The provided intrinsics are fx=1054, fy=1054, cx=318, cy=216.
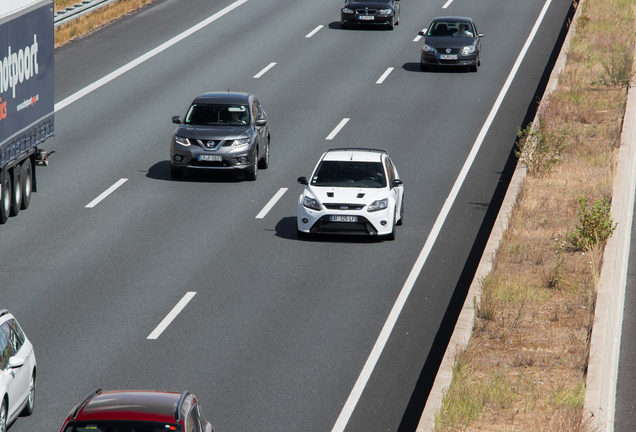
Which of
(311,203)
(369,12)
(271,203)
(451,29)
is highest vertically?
(311,203)

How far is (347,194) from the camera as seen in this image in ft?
64.6

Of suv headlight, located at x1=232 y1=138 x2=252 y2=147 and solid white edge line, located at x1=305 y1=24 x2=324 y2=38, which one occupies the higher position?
suv headlight, located at x1=232 y1=138 x2=252 y2=147

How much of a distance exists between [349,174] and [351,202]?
1089mm

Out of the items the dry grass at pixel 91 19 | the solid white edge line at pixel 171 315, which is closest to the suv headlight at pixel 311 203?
the solid white edge line at pixel 171 315

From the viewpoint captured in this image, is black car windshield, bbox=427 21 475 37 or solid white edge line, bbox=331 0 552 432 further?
black car windshield, bbox=427 21 475 37

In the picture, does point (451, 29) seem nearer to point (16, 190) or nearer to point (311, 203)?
point (311, 203)

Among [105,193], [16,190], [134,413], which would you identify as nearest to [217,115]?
[105,193]

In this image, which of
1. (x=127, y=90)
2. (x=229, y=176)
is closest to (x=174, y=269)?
(x=229, y=176)

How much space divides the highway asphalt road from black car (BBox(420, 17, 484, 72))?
48 cm

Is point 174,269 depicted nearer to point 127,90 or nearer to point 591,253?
point 591,253

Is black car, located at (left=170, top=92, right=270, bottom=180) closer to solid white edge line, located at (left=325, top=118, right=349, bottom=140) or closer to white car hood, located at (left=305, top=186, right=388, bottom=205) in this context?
solid white edge line, located at (left=325, top=118, right=349, bottom=140)

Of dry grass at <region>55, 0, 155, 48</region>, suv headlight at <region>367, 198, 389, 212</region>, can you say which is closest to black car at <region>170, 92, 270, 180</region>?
suv headlight at <region>367, 198, 389, 212</region>

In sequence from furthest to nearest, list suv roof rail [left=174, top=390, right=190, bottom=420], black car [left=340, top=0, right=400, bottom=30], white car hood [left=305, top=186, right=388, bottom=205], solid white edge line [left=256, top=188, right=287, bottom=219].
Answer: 1. black car [left=340, top=0, right=400, bottom=30]
2. solid white edge line [left=256, top=188, right=287, bottom=219]
3. white car hood [left=305, top=186, right=388, bottom=205]
4. suv roof rail [left=174, top=390, right=190, bottom=420]

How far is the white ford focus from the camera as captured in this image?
1938 cm
